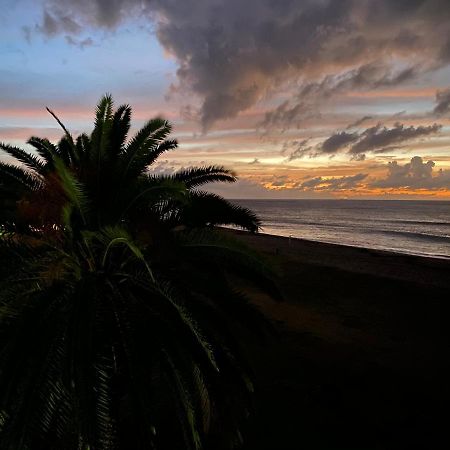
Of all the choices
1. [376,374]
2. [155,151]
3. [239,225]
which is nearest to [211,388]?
[239,225]

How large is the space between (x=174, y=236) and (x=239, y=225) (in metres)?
1.47

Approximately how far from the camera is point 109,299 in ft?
17.7

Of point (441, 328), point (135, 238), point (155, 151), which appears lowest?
point (441, 328)

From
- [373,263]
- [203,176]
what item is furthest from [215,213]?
[373,263]

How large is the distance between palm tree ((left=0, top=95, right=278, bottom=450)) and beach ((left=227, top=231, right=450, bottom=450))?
1247 millimetres

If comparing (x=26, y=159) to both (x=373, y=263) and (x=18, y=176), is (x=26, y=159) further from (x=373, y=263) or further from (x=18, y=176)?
(x=373, y=263)

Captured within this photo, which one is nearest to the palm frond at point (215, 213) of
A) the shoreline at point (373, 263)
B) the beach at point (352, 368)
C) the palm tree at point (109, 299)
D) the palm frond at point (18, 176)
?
the palm tree at point (109, 299)

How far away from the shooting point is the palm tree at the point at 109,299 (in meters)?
4.38

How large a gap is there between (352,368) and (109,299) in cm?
763

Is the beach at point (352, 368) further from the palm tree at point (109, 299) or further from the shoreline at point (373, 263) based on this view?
the shoreline at point (373, 263)

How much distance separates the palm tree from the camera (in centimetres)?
438

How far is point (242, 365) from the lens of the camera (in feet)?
Result: 20.2

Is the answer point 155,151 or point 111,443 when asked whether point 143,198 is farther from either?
point 111,443

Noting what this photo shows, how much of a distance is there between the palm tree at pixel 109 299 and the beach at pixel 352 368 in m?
1.25
